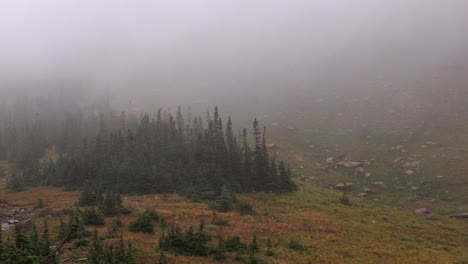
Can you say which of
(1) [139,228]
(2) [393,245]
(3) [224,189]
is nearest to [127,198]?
(3) [224,189]

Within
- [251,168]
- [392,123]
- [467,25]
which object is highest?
[467,25]

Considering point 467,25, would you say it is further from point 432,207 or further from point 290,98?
point 432,207

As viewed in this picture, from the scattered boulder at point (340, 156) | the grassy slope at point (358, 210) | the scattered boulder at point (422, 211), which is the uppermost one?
the scattered boulder at point (340, 156)

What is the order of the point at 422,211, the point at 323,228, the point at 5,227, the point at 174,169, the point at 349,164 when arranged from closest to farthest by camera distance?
the point at 5,227 < the point at 323,228 < the point at 422,211 < the point at 174,169 < the point at 349,164

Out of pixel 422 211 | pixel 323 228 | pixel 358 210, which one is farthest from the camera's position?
pixel 422 211

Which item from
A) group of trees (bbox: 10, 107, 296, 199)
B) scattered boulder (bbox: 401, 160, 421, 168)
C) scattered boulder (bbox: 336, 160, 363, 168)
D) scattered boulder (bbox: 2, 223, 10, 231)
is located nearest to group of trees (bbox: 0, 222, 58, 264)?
scattered boulder (bbox: 2, 223, 10, 231)

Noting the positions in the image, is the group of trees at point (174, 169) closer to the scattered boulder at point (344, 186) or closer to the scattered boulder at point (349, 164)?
the scattered boulder at point (344, 186)

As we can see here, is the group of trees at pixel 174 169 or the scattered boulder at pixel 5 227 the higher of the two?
the group of trees at pixel 174 169

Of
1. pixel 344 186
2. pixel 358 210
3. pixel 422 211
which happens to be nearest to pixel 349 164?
pixel 344 186

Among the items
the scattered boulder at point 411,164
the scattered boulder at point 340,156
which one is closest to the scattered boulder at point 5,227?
the scattered boulder at point 340,156

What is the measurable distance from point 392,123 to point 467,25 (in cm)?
11992

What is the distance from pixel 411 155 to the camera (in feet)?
279

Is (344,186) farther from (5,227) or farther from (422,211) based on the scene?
(5,227)

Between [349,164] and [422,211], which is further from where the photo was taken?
[349,164]
